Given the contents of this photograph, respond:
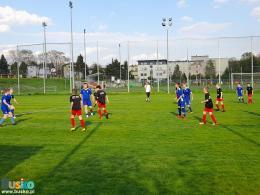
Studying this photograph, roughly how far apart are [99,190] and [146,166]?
1.94 m

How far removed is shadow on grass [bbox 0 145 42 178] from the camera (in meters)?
7.77

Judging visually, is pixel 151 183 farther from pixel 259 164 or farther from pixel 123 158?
pixel 259 164

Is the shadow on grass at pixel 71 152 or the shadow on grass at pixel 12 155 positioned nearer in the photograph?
the shadow on grass at pixel 71 152

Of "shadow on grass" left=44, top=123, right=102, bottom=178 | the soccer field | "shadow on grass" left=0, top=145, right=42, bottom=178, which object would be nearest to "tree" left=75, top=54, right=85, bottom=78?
"shadow on grass" left=44, top=123, right=102, bottom=178

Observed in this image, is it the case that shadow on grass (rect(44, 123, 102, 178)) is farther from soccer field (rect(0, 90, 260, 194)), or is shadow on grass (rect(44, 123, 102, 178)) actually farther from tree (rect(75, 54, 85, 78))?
tree (rect(75, 54, 85, 78))

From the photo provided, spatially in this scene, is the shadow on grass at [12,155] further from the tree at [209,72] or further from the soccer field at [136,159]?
the tree at [209,72]

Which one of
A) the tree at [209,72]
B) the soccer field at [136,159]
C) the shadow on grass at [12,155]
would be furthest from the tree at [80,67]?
the shadow on grass at [12,155]

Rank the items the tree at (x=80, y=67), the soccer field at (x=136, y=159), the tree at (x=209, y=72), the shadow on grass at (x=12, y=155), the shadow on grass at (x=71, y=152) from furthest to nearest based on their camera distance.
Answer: the tree at (x=80, y=67) → the tree at (x=209, y=72) → the shadow on grass at (x=12, y=155) → the shadow on grass at (x=71, y=152) → the soccer field at (x=136, y=159)

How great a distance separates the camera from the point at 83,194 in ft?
19.6

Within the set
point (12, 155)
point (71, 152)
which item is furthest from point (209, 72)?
point (12, 155)

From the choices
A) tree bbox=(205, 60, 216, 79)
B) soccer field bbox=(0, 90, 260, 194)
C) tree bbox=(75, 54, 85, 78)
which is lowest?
soccer field bbox=(0, 90, 260, 194)

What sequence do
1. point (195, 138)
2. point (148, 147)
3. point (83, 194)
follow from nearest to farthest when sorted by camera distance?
1. point (83, 194)
2. point (148, 147)
3. point (195, 138)

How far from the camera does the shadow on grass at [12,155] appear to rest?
7.77 meters

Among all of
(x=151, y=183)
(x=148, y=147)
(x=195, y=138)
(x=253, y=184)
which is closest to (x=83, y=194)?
(x=151, y=183)
